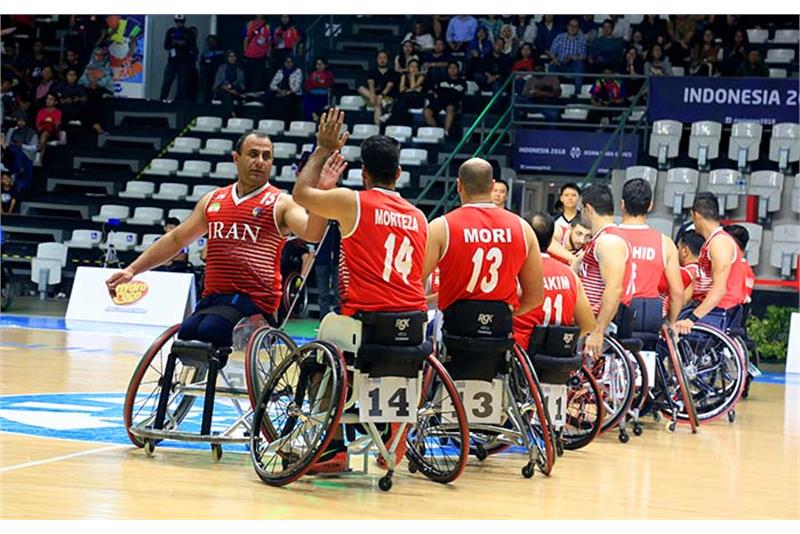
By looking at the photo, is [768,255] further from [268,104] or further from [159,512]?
[159,512]

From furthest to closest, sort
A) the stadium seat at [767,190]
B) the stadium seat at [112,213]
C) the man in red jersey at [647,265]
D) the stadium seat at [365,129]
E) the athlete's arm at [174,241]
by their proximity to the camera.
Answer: the stadium seat at [365,129] → the stadium seat at [112,213] → the stadium seat at [767,190] → the man in red jersey at [647,265] → the athlete's arm at [174,241]

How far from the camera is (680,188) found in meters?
17.7

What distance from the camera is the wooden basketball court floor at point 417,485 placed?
5809 mm

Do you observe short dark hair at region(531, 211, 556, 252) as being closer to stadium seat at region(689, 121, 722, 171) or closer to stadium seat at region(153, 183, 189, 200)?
stadium seat at region(689, 121, 722, 171)

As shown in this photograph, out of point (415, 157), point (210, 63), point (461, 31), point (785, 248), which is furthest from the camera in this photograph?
point (210, 63)

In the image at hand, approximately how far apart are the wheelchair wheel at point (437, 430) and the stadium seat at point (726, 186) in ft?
35.0

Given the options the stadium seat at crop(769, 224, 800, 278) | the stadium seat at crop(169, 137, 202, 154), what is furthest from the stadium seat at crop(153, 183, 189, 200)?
the stadium seat at crop(769, 224, 800, 278)

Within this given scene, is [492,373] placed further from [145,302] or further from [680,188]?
[680,188]

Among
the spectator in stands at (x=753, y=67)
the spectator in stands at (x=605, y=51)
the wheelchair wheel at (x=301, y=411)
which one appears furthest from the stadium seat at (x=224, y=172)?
the wheelchair wheel at (x=301, y=411)

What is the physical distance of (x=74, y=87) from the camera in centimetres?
2295

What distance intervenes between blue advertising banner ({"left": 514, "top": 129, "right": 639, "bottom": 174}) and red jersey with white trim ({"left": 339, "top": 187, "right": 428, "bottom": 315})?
12493 mm

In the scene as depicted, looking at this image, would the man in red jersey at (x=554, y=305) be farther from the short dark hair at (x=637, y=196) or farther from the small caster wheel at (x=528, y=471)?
the short dark hair at (x=637, y=196)

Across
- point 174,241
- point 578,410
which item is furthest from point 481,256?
point 578,410

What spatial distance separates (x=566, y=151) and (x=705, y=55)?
2.59 meters
